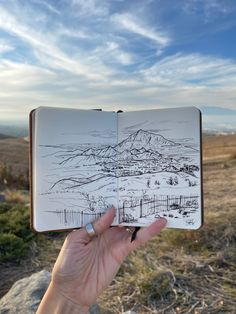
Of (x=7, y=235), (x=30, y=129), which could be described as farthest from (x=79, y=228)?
(x=7, y=235)

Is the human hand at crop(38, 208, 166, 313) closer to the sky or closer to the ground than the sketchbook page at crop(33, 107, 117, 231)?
closer to the ground

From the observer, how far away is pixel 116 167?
2215 mm

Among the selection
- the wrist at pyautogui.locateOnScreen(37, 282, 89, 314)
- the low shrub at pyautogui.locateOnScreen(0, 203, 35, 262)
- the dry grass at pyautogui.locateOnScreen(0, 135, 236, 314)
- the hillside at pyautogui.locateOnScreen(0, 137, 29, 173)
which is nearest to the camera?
the wrist at pyautogui.locateOnScreen(37, 282, 89, 314)

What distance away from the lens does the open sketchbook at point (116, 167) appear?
2.10 meters

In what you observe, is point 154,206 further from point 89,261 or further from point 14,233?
point 14,233

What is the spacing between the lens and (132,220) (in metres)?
2.14

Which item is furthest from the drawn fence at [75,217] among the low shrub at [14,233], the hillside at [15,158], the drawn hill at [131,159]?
the hillside at [15,158]

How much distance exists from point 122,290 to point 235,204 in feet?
9.30

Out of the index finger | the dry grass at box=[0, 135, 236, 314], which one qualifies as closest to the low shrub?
the dry grass at box=[0, 135, 236, 314]

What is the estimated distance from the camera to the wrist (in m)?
1.98

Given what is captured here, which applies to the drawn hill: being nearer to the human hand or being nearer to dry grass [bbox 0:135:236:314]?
the human hand

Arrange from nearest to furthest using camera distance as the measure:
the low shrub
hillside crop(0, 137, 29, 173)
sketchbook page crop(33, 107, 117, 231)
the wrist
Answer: the wrist < sketchbook page crop(33, 107, 117, 231) < the low shrub < hillside crop(0, 137, 29, 173)

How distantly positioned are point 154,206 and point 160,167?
0.19 meters

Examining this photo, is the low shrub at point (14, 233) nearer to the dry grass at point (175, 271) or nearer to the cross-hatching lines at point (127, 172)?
the dry grass at point (175, 271)
